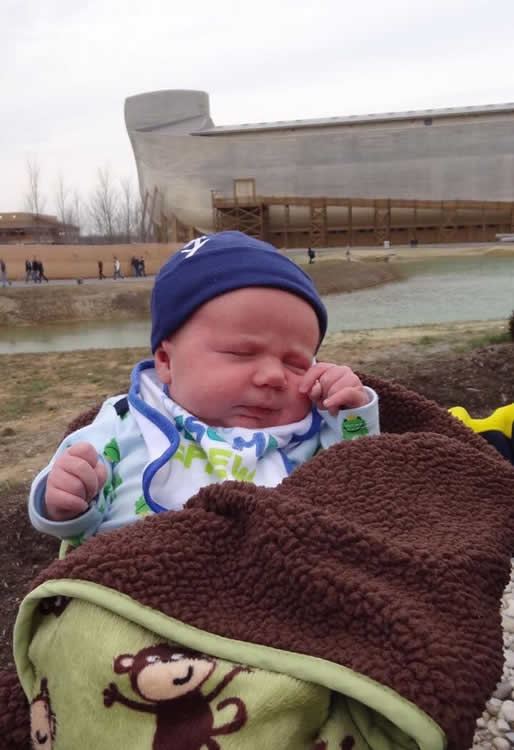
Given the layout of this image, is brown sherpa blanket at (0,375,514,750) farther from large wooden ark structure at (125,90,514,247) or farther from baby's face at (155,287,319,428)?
large wooden ark structure at (125,90,514,247)

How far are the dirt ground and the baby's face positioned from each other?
55.9 inches

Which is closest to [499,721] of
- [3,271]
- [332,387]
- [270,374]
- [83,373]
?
[332,387]

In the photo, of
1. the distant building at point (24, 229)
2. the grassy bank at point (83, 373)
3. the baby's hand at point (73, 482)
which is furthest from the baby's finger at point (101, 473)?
the distant building at point (24, 229)

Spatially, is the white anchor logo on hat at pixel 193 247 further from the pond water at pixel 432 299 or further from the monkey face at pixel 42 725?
the pond water at pixel 432 299

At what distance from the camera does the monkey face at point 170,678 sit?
1.01 metres

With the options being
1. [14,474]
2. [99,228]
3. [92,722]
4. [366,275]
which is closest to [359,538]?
[92,722]

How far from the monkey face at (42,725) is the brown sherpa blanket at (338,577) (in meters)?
0.16

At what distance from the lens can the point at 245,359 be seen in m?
1.58

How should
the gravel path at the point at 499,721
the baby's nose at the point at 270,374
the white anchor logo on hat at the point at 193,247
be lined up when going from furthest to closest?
1. the gravel path at the point at 499,721
2. the white anchor logo on hat at the point at 193,247
3. the baby's nose at the point at 270,374

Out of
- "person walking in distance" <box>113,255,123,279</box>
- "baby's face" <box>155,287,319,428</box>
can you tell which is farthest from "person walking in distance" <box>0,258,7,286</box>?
"baby's face" <box>155,287,319,428</box>

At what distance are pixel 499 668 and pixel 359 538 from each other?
11.6 inches

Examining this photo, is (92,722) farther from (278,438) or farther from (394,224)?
(394,224)

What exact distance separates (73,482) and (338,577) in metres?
0.60

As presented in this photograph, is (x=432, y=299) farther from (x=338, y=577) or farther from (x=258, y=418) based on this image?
(x=338, y=577)
